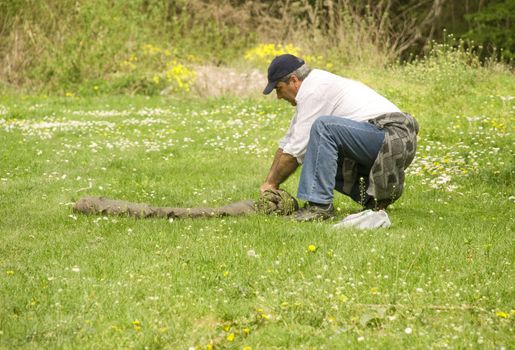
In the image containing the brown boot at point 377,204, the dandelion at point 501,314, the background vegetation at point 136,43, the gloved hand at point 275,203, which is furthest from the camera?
the background vegetation at point 136,43

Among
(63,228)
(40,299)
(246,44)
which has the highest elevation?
(40,299)

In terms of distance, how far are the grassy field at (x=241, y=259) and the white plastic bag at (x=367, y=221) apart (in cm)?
12

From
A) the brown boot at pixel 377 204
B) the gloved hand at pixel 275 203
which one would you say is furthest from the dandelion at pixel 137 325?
the brown boot at pixel 377 204

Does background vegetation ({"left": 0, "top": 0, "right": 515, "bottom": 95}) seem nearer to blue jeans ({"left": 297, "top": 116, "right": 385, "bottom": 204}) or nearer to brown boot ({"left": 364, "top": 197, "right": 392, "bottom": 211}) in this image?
brown boot ({"left": 364, "top": 197, "right": 392, "bottom": 211})

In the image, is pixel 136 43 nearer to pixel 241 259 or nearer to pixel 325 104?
pixel 325 104

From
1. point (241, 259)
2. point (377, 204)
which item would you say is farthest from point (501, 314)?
point (377, 204)

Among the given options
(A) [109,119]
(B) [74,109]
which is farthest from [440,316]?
(B) [74,109]

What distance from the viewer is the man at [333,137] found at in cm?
618

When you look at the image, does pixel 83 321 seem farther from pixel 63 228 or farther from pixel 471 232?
pixel 471 232

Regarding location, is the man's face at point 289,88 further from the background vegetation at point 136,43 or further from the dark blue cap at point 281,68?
the background vegetation at point 136,43

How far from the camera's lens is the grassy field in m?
4.01

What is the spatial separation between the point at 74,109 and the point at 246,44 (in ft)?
22.9

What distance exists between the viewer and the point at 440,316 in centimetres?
412

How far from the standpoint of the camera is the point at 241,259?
16.8 ft
